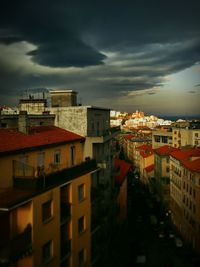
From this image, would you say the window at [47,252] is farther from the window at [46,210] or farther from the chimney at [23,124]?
the chimney at [23,124]

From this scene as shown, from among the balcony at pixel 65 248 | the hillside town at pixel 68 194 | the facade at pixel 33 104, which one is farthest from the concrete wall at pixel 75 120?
the balcony at pixel 65 248

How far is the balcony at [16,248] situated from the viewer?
14.8 metres

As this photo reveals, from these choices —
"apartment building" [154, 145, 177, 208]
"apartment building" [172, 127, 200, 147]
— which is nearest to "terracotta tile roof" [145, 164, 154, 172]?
"apartment building" [172, 127, 200, 147]

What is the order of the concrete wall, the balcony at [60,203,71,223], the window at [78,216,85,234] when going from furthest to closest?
the concrete wall < the window at [78,216,85,234] < the balcony at [60,203,71,223]

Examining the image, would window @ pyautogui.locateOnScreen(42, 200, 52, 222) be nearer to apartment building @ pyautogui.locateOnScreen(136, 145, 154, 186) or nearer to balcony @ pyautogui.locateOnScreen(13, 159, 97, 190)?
balcony @ pyautogui.locateOnScreen(13, 159, 97, 190)

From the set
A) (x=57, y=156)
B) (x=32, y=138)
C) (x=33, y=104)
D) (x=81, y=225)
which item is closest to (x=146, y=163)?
(x=33, y=104)

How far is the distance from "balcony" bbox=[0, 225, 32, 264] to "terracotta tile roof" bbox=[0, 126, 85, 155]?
14.4 ft

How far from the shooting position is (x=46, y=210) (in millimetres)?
18375

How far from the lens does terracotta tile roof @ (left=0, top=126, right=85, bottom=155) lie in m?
18.6

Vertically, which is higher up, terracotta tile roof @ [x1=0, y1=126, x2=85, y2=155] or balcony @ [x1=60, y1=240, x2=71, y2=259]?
terracotta tile roof @ [x1=0, y1=126, x2=85, y2=155]

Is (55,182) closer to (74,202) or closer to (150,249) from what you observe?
(74,202)

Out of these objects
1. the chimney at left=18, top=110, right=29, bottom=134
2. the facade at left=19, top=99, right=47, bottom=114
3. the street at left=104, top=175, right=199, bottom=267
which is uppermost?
the facade at left=19, top=99, right=47, bottom=114

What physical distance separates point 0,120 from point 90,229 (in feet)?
33.9

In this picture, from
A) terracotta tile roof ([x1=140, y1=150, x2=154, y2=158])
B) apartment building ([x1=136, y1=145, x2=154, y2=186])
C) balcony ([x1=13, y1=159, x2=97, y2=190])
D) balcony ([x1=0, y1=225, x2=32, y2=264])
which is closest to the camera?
balcony ([x1=0, y1=225, x2=32, y2=264])
